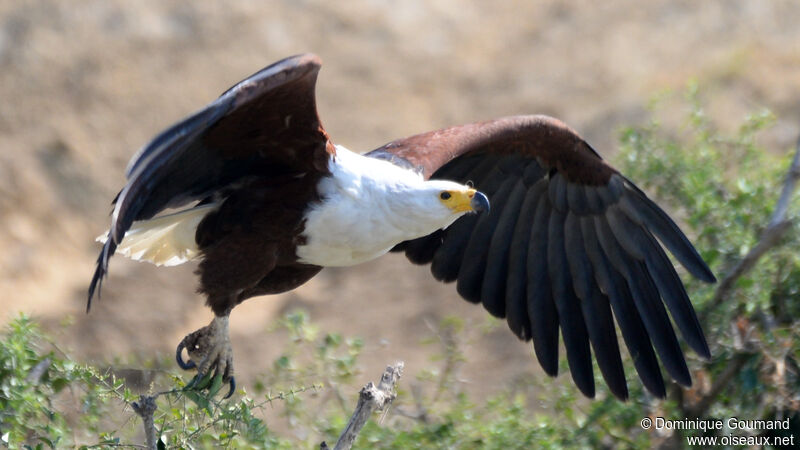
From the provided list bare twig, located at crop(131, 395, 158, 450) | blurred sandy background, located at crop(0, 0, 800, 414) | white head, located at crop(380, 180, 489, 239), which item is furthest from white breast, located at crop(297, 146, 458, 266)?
blurred sandy background, located at crop(0, 0, 800, 414)

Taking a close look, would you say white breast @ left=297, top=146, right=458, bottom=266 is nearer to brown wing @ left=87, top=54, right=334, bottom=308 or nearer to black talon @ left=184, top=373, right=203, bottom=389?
brown wing @ left=87, top=54, right=334, bottom=308

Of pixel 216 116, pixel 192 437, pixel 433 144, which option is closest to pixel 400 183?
pixel 433 144

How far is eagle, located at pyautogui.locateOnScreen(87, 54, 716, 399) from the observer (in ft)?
16.4

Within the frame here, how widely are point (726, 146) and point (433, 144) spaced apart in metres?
2.51

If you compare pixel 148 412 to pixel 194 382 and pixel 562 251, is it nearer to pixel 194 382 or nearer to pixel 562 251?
pixel 194 382

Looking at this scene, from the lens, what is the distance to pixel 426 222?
17.5ft

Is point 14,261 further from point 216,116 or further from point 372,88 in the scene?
point 216,116

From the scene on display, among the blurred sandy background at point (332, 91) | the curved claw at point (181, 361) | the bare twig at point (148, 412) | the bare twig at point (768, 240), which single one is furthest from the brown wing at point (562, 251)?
the blurred sandy background at point (332, 91)

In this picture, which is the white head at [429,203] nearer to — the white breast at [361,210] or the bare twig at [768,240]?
the white breast at [361,210]

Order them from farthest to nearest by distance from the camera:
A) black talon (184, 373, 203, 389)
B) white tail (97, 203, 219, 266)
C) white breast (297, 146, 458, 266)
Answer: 1. white tail (97, 203, 219, 266)
2. white breast (297, 146, 458, 266)
3. black talon (184, 373, 203, 389)

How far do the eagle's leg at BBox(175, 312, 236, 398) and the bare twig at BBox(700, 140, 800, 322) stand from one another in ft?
7.90

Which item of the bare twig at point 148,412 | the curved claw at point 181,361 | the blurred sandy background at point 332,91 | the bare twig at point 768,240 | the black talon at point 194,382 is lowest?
the bare twig at point 148,412

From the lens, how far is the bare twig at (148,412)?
158 inches

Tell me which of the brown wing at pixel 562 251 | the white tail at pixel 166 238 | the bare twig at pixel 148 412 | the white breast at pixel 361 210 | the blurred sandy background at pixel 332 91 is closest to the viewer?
the bare twig at pixel 148 412
